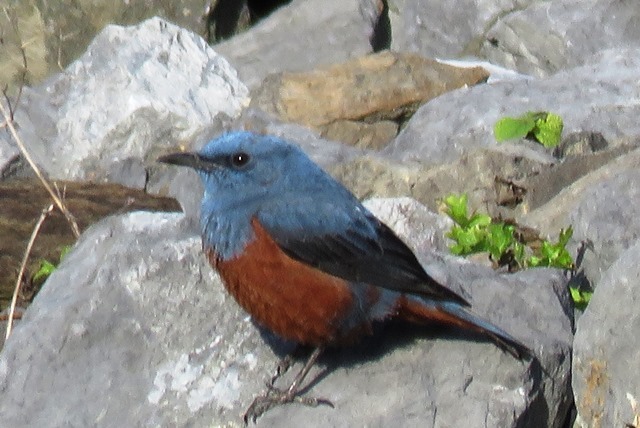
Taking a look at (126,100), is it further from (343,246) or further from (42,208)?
(343,246)

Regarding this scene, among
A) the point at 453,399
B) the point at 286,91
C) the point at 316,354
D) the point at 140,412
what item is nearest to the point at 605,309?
the point at 453,399

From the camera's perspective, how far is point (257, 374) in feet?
18.5

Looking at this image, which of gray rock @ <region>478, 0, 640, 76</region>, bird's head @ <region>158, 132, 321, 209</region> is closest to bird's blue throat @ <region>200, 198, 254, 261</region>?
bird's head @ <region>158, 132, 321, 209</region>

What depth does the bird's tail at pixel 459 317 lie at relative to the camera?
5.40 m

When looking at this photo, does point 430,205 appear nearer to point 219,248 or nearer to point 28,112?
point 219,248

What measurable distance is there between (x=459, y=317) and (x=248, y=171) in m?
1.14

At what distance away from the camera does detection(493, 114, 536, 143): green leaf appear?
310 inches

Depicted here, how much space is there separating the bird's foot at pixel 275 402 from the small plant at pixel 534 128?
299 centimetres

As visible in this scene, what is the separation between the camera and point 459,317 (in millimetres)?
5430

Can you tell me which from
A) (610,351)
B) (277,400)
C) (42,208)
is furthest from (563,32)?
(277,400)

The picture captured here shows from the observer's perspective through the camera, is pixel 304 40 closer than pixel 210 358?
No

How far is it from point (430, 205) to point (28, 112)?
352cm

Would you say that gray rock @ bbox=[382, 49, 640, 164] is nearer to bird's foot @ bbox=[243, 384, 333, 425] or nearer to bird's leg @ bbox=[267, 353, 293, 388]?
bird's leg @ bbox=[267, 353, 293, 388]

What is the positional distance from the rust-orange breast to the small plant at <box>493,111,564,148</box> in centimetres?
285
